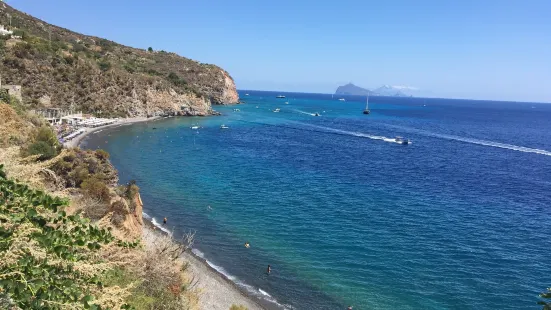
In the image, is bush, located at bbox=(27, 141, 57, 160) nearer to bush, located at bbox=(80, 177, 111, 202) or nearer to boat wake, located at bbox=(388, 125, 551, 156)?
bush, located at bbox=(80, 177, 111, 202)

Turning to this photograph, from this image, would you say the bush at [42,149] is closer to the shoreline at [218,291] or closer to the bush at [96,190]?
the bush at [96,190]

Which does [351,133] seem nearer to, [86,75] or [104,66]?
[86,75]

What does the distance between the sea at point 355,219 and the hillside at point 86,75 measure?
750 inches

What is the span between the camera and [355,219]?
3256 cm

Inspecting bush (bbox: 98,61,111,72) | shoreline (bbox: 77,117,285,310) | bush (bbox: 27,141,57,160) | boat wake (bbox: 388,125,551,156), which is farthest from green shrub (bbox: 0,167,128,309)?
bush (bbox: 98,61,111,72)

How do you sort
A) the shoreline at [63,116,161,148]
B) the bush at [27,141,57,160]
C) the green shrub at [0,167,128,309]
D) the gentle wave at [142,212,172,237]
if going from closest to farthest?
the green shrub at [0,167,128,309] → the bush at [27,141,57,160] → the gentle wave at [142,212,172,237] → the shoreline at [63,116,161,148]

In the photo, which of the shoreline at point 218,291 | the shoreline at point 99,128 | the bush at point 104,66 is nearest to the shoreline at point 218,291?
the shoreline at point 218,291

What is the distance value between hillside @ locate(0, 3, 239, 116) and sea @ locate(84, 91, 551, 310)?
19039mm

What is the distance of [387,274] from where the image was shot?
24.1 m

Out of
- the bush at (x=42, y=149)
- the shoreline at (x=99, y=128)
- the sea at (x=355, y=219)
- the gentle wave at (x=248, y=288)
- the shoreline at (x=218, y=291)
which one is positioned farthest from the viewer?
the shoreline at (x=99, y=128)

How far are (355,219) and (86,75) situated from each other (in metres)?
71.5

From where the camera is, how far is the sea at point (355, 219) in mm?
22891

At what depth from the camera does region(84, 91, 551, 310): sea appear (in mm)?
22891

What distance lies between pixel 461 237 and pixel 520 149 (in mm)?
60493
